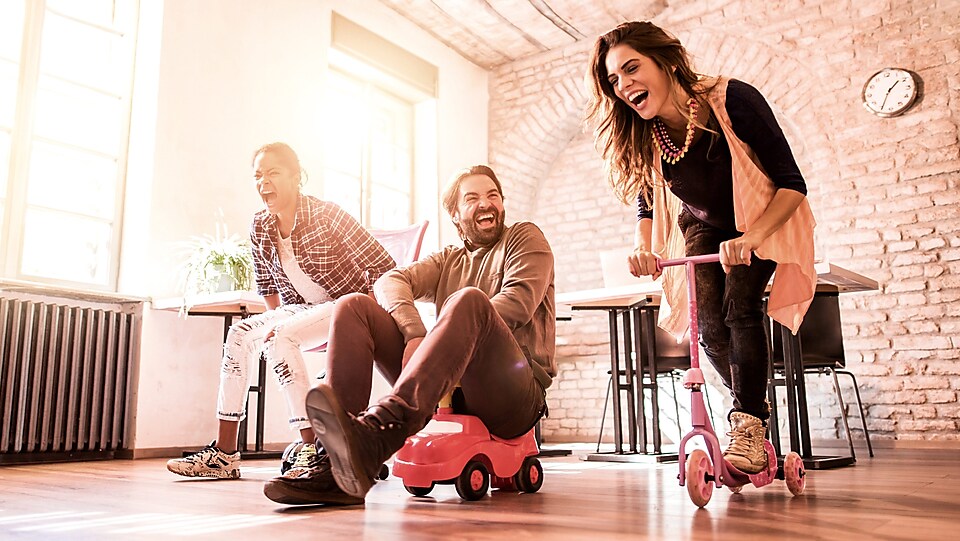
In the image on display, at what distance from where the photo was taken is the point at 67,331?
3.42 meters

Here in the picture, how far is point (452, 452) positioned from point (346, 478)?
1.50 feet

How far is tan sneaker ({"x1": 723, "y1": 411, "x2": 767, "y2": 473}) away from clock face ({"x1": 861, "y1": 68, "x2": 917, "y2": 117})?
3589mm

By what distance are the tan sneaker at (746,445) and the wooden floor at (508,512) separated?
8 centimetres

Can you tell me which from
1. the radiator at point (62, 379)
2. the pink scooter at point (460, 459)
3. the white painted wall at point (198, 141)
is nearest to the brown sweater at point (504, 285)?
the pink scooter at point (460, 459)

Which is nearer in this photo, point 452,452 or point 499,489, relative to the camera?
point 452,452

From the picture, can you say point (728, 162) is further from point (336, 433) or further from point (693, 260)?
point (336, 433)

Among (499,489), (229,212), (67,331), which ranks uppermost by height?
(229,212)

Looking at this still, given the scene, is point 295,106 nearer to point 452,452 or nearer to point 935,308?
point 452,452

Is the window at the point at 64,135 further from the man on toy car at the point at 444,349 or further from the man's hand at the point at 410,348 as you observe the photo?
the man's hand at the point at 410,348

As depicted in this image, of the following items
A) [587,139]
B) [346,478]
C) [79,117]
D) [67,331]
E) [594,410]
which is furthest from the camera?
[587,139]

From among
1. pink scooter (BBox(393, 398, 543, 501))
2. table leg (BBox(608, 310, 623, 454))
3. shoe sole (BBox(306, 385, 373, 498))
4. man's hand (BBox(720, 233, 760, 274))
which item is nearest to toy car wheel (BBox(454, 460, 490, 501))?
pink scooter (BBox(393, 398, 543, 501))

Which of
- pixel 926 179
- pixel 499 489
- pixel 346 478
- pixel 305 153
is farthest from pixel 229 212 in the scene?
pixel 926 179

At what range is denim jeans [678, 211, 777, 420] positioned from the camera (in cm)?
180

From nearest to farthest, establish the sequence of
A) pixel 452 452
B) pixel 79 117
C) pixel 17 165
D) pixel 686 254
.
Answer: pixel 452 452
pixel 686 254
pixel 17 165
pixel 79 117
